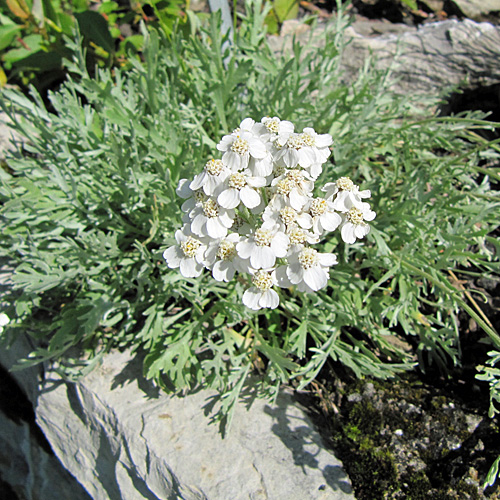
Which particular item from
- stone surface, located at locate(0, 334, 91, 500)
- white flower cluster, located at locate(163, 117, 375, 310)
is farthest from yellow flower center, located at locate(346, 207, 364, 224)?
stone surface, located at locate(0, 334, 91, 500)

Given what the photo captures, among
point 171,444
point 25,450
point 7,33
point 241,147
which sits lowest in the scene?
point 25,450

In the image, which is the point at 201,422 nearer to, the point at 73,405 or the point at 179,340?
the point at 179,340

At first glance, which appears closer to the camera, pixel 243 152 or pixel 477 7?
pixel 243 152

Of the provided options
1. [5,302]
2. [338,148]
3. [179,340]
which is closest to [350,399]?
[179,340]

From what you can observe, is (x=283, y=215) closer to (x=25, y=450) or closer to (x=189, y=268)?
(x=189, y=268)

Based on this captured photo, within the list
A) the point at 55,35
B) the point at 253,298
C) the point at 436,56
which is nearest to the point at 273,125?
the point at 253,298

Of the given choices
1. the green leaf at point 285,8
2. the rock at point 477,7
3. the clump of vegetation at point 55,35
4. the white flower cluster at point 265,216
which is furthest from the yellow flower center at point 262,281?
the rock at point 477,7

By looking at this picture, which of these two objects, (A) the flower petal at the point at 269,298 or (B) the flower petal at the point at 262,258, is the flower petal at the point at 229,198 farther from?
(A) the flower petal at the point at 269,298
